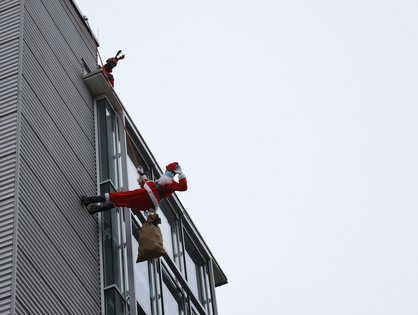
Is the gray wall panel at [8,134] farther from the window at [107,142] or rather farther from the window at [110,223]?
the window at [107,142]

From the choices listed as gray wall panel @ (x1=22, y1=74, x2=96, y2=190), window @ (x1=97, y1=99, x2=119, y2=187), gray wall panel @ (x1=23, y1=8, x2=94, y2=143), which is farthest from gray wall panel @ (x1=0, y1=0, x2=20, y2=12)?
window @ (x1=97, y1=99, x2=119, y2=187)

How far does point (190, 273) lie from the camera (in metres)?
25.0

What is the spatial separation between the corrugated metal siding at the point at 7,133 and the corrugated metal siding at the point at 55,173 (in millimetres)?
192

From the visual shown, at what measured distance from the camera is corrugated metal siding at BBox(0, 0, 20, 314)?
48.9ft

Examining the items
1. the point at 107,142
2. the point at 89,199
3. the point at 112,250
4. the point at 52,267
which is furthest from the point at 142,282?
the point at 52,267

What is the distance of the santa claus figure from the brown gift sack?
0.58 metres

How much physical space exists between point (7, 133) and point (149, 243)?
3925mm

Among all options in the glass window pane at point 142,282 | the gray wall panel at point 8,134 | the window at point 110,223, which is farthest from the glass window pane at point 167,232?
the gray wall panel at point 8,134

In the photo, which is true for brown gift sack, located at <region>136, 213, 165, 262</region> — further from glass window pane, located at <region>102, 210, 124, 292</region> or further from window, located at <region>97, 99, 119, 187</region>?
window, located at <region>97, 99, 119, 187</region>

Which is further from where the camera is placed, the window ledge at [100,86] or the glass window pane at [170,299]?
the window ledge at [100,86]

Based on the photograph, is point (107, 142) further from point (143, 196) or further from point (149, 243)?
point (149, 243)

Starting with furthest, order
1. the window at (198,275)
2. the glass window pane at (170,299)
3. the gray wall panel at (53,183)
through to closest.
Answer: the window at (198,275) < the glass window pane at (170,299) < the gray wall panel at (53,183)

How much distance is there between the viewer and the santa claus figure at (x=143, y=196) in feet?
63.3

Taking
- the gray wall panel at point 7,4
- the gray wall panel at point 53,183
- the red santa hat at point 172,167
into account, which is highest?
the gray wall panel at point 7,4
